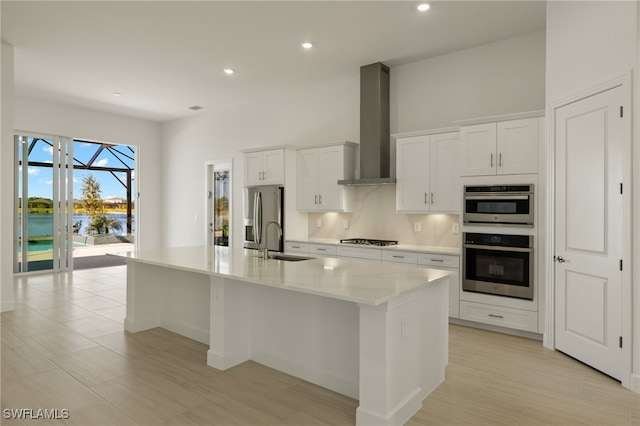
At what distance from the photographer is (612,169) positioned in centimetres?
308

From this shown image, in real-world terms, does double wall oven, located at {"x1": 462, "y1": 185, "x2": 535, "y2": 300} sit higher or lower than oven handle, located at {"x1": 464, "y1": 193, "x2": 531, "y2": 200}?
lower

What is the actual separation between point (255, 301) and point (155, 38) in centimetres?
333

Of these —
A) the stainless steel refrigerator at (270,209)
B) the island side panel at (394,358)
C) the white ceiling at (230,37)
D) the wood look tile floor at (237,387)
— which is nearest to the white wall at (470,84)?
the white ceiling at (230,37)

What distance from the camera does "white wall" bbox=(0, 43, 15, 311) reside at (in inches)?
187

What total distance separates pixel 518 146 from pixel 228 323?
10.9 feet

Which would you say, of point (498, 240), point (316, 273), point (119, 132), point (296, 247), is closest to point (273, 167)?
point (296, 247)

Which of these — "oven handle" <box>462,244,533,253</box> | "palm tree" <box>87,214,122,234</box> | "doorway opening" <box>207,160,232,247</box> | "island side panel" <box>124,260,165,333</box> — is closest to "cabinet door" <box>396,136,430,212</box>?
"oven handle" <box>462,244,533,253</box>

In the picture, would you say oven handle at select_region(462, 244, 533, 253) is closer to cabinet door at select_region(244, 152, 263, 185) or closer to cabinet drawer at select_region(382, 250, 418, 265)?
cabinet drawer at select_region(382, 250, 418, 265)

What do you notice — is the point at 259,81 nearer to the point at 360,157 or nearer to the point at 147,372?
the point at 360,157

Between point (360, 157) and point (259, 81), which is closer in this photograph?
point (360, 157)

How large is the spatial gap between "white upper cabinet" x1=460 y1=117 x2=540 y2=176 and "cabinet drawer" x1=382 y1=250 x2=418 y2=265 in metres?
1.12

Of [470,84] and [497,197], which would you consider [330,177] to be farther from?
[497,197]

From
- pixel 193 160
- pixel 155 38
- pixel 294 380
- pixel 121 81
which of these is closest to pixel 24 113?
pixel 121 81

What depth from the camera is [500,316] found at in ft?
13.3
